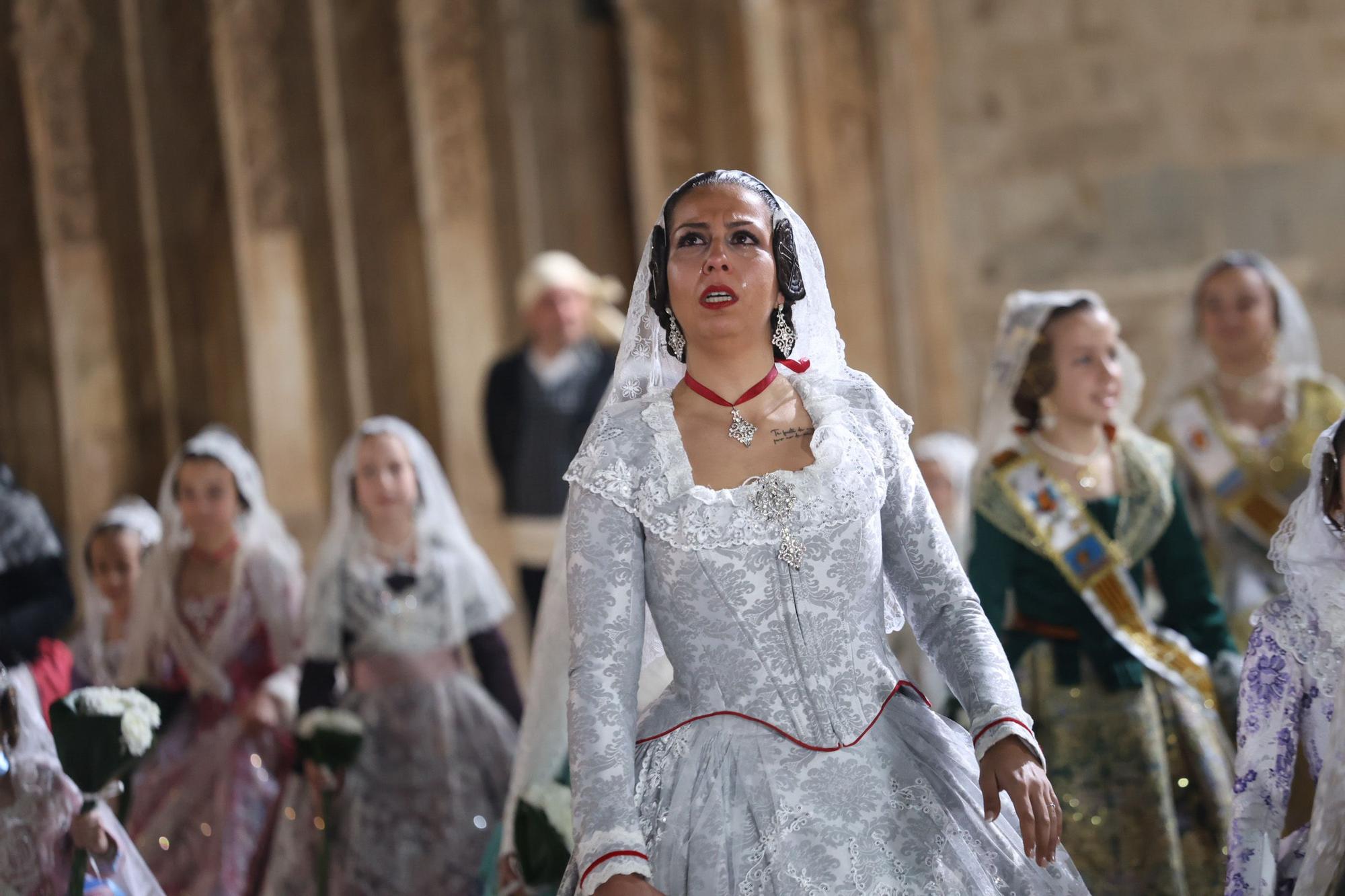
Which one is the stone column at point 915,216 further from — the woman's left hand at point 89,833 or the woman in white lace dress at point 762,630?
the woman's left hand at point 89,833

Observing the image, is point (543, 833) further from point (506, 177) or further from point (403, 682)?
point (506, 177)

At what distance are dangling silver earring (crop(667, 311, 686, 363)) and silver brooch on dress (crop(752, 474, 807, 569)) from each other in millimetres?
306

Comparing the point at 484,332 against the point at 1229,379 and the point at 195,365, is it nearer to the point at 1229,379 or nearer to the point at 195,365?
the point at 195,365

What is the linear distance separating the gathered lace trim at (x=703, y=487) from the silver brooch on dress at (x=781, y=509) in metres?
0.01

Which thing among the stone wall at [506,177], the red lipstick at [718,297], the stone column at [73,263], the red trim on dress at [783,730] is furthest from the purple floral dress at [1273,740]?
the stone column at [73,263]

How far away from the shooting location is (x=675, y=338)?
2.73 m

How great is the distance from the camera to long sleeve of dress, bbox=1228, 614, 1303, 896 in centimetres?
279

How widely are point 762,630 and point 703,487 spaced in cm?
26

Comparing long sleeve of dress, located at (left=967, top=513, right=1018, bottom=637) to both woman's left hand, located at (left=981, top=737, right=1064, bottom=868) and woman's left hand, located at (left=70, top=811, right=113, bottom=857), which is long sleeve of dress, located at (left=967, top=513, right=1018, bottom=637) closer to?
woman's left hand, located at (left=981, top=737, right=1064, bottom=868)

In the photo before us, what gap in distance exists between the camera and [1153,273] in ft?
24.8

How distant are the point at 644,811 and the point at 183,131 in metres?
5.73

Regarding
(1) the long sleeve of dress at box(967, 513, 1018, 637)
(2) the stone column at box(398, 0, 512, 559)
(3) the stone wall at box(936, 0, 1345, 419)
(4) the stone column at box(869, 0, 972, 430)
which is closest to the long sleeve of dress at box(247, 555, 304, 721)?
(1) the long sleeve of dress at box(967, 513, 1018, 637)

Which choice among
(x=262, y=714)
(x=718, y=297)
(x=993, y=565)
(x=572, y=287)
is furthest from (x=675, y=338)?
(x=572, y=287)

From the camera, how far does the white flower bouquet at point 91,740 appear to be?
3223 mm
